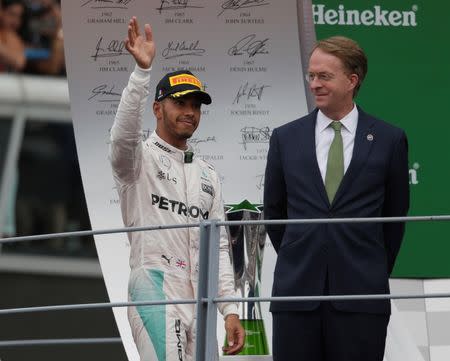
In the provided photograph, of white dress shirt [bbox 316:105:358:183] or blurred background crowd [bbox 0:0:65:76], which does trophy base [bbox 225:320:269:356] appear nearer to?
white dress shirt [bbox 316:105:358:183]

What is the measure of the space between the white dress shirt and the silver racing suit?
0.47m

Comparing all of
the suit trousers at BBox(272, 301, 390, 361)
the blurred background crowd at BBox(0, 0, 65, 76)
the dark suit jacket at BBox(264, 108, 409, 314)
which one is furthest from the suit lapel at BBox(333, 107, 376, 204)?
the blurred background crowd at BBox(0, 0, 65, 76)

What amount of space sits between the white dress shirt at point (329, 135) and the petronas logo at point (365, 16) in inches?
85.4

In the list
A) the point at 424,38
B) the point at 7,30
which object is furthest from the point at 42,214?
the point at 424,38

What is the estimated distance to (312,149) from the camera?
4332 mm

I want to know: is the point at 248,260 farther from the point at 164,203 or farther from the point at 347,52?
the point at 347,52

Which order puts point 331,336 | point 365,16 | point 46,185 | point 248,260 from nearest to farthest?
point 331,336
point 248,260
point 365,16
point 46,185

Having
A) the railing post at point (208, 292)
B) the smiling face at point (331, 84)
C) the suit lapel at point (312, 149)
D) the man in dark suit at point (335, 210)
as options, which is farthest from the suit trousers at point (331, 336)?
the smiling face at point (331, 84)

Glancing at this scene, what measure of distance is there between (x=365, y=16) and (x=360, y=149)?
2347mm

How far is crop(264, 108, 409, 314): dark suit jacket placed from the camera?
165 inches

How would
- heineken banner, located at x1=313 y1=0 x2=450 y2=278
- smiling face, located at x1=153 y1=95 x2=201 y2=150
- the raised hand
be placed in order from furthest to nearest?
1. heineken banner, located at x1=313 y1=0 x2=450 y2=278
2. smiling face, located at x1=153 y1=95 x2=201 y2=150
3. the raised hand

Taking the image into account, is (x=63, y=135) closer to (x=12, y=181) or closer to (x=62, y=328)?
(x=12, y=181)

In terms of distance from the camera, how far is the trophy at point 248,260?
505 cm

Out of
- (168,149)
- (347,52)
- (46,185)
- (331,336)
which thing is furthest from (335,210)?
Result: (46,185)
